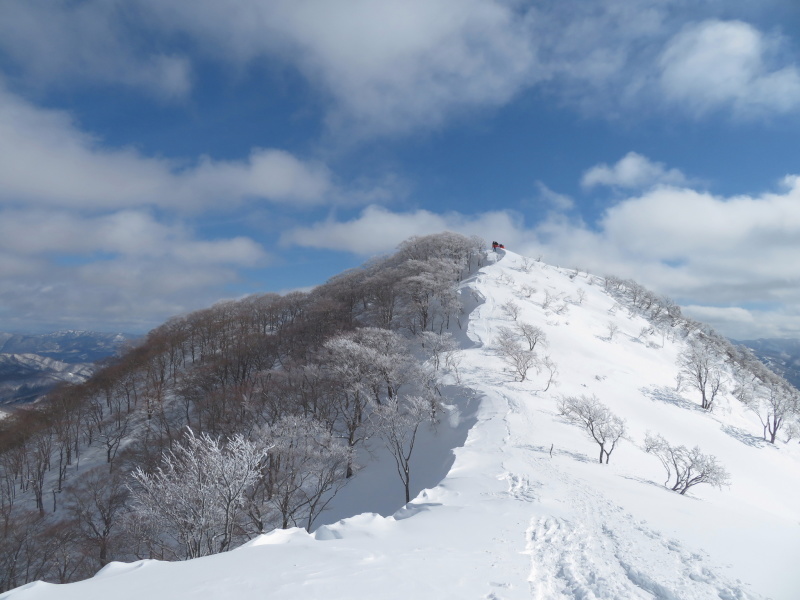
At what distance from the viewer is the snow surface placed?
743 centimetres

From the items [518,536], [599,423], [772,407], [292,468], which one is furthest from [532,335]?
[518,536]

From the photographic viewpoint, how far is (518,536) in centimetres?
1073

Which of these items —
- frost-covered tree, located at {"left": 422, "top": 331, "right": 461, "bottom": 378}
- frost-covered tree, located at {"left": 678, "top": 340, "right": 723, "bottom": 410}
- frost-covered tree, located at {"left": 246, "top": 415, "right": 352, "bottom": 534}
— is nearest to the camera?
frost-covered tree, located at {"left": 246, "top": 415, "right": 352, "bottom": 534}

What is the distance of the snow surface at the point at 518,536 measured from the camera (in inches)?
292

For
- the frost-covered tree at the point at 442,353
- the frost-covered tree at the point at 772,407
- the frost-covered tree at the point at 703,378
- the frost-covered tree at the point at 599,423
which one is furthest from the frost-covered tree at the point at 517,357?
the frost-covered tree at the point at 772,407

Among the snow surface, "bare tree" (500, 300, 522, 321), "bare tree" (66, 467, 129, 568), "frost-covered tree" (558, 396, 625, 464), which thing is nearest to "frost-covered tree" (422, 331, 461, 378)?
the snow surface

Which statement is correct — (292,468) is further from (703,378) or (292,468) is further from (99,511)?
(703,378)

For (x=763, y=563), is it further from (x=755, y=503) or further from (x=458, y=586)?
(x=755, y=503)

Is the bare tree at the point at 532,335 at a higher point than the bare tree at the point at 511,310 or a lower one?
lower

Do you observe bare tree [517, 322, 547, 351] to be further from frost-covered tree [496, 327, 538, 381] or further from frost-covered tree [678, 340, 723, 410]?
frost-covered tree [678, 340, 723, 410]

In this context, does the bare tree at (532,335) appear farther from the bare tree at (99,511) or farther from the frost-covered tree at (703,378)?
the bare tree at (99,511)

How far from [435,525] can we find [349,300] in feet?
164

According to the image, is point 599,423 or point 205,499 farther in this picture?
point 599,423

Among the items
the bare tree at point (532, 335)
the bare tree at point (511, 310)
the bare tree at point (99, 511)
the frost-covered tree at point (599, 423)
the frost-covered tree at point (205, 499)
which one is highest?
the bare tree at point (511, 310)
